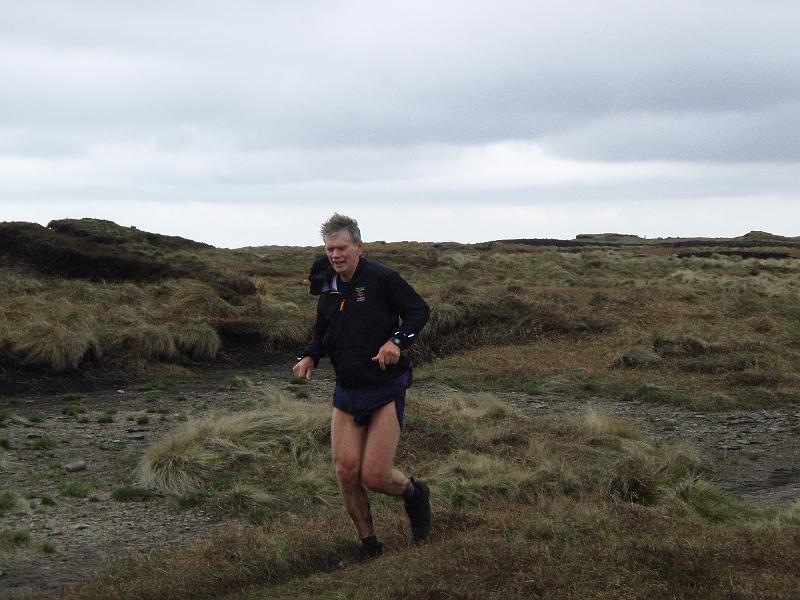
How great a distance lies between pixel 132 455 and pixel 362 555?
4.78 m

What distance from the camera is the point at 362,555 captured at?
5699 millimetres

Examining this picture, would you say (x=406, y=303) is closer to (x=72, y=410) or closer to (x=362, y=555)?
(x=362, y=555)

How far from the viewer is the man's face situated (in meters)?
5.54

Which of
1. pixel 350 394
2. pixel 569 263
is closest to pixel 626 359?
pixel 350 394

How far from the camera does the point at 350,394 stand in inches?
220

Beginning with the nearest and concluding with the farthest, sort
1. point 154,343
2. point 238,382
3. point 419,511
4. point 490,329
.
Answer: point 419,511 < point 238,382 < point 154,343 < point 490,329

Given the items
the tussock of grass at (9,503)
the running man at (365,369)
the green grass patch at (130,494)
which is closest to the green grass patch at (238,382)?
the green grass patch at (130,494)

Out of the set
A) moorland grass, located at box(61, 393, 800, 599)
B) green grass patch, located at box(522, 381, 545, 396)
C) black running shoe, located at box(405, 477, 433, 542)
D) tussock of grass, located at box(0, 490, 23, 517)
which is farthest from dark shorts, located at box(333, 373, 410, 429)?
green grass patch, located at box(522, 381, 545, 396)

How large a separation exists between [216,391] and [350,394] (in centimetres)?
932

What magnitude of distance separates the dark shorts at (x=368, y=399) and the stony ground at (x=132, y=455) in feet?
6.58

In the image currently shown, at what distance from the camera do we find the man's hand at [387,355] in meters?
5.35

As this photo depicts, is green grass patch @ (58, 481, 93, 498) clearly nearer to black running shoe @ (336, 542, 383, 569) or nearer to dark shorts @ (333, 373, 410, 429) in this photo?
black running shoe @ (336, 542, 383, 569)

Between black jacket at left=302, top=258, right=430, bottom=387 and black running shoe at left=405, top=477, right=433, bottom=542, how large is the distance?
741mm

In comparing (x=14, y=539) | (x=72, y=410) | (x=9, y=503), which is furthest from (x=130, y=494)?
(x=72, y=410)
